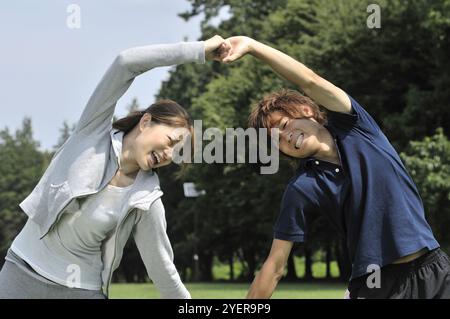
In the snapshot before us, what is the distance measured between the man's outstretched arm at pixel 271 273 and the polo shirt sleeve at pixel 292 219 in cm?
4

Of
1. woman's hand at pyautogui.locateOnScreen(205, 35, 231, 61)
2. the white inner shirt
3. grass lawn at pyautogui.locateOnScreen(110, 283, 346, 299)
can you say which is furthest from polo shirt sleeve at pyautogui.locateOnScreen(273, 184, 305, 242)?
grass lawn at pyautogui.locateOnScreen(110, 283, 346, 299)

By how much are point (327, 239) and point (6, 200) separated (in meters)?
34.2

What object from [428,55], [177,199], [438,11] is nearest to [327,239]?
[428,55]

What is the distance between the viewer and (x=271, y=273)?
4.21 meters

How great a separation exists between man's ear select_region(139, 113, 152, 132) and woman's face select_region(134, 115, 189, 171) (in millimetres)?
92

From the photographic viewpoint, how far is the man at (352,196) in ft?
13.5

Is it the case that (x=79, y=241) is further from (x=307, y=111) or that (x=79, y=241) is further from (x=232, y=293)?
(x=232, y=293)

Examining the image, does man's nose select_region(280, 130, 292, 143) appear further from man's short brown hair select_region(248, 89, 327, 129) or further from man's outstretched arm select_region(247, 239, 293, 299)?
man's outstretched arm select_region(247, 239, 293, 299)

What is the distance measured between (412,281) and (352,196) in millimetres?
547

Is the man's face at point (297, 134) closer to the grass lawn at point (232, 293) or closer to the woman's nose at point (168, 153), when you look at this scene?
the woman's nose at point (168, 153)

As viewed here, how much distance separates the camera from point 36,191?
14.8 ft

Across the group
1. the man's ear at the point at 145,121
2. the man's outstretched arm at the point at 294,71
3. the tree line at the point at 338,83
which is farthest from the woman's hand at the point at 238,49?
the tree line at the point at 338,83

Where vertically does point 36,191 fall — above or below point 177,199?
above
